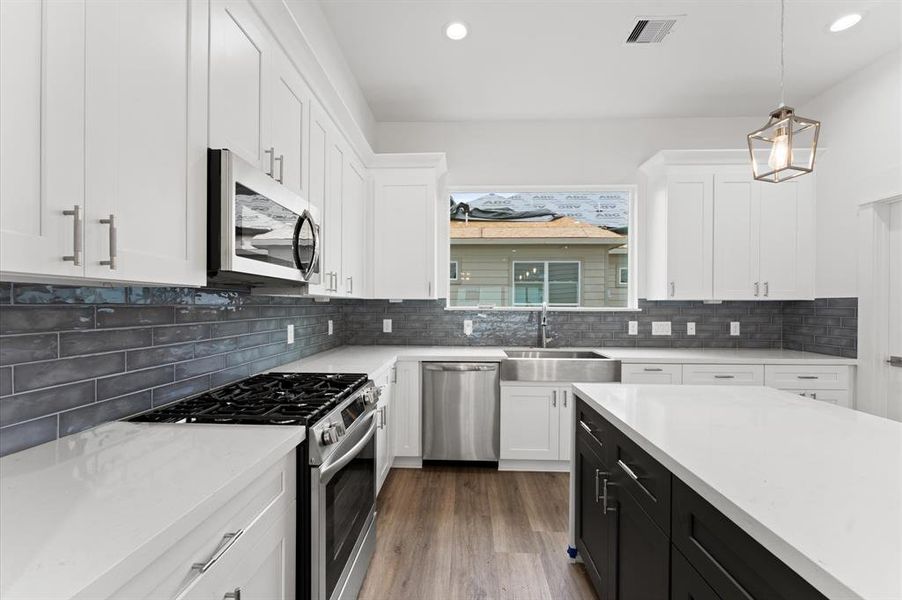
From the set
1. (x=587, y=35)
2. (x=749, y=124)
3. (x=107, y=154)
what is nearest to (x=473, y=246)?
(x=587, y=35)

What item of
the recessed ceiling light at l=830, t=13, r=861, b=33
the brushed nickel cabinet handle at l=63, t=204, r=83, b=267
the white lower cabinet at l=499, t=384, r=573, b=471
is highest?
the recessed ceiling light at l=830, t=13, r=861, b=33

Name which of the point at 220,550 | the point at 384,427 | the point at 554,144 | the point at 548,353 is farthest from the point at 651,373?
the point at 220,550

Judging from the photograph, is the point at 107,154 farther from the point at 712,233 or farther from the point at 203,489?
the point at 712,233

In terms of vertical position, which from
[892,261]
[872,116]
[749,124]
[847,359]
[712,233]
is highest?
[749,124]

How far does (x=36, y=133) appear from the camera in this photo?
766 millimetres

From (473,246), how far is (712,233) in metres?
1.95

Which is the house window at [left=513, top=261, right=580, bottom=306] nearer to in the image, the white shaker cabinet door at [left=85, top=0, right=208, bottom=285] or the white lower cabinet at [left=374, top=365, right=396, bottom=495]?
the white lower cabinet at [left=374, top=365, right=396, bottom=495]

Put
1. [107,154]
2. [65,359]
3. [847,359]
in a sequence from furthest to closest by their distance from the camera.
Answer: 1. [847,359]
2. [65,359]
3. [107,154]

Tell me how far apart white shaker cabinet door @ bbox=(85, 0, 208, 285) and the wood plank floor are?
1.67 meters

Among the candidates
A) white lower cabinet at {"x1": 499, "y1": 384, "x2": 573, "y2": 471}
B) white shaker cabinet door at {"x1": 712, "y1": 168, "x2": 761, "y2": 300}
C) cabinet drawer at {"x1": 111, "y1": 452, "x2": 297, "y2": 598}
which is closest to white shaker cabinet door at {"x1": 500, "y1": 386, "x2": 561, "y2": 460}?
white lower cabinet at {"x1": 499, "y1": 384, "x2": 573, "y2": 471}

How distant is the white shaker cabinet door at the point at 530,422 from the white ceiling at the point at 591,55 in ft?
7.51

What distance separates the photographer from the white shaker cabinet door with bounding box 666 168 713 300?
3.37 m

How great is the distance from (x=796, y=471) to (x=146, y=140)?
5.60 ft

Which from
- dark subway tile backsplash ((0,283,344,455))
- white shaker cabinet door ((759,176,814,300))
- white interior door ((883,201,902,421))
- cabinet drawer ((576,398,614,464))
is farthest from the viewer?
white shaker cabinet door ((759,176,814,300))
